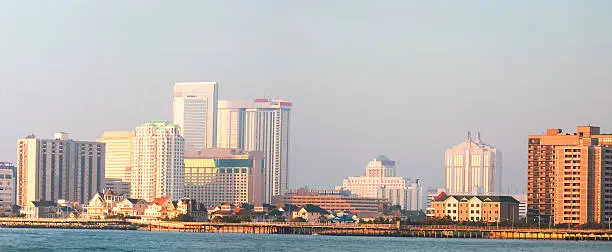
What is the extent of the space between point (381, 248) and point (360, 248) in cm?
248

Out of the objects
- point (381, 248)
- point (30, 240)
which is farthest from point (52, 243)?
point (381, 248)

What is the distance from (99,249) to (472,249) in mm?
43272

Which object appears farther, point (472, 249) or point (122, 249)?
point (472, 249)

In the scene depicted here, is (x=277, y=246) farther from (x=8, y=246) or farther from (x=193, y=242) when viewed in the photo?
(x=8, y=246)

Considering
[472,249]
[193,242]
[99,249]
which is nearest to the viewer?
[99,249]

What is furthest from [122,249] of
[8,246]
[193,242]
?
Result: [193,242]

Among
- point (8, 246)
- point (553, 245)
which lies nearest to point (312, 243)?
point (553, 245)

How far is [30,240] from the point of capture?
188 m

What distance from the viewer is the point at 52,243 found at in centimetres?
17775

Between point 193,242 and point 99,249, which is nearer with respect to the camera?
point 99,249

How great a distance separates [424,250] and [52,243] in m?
43.9

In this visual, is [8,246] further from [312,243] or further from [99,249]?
[312,243]

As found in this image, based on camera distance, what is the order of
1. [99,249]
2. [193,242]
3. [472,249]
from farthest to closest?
[193,242] < [472,249] < [99,249]

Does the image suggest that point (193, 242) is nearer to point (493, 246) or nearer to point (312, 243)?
point (312, 243)
